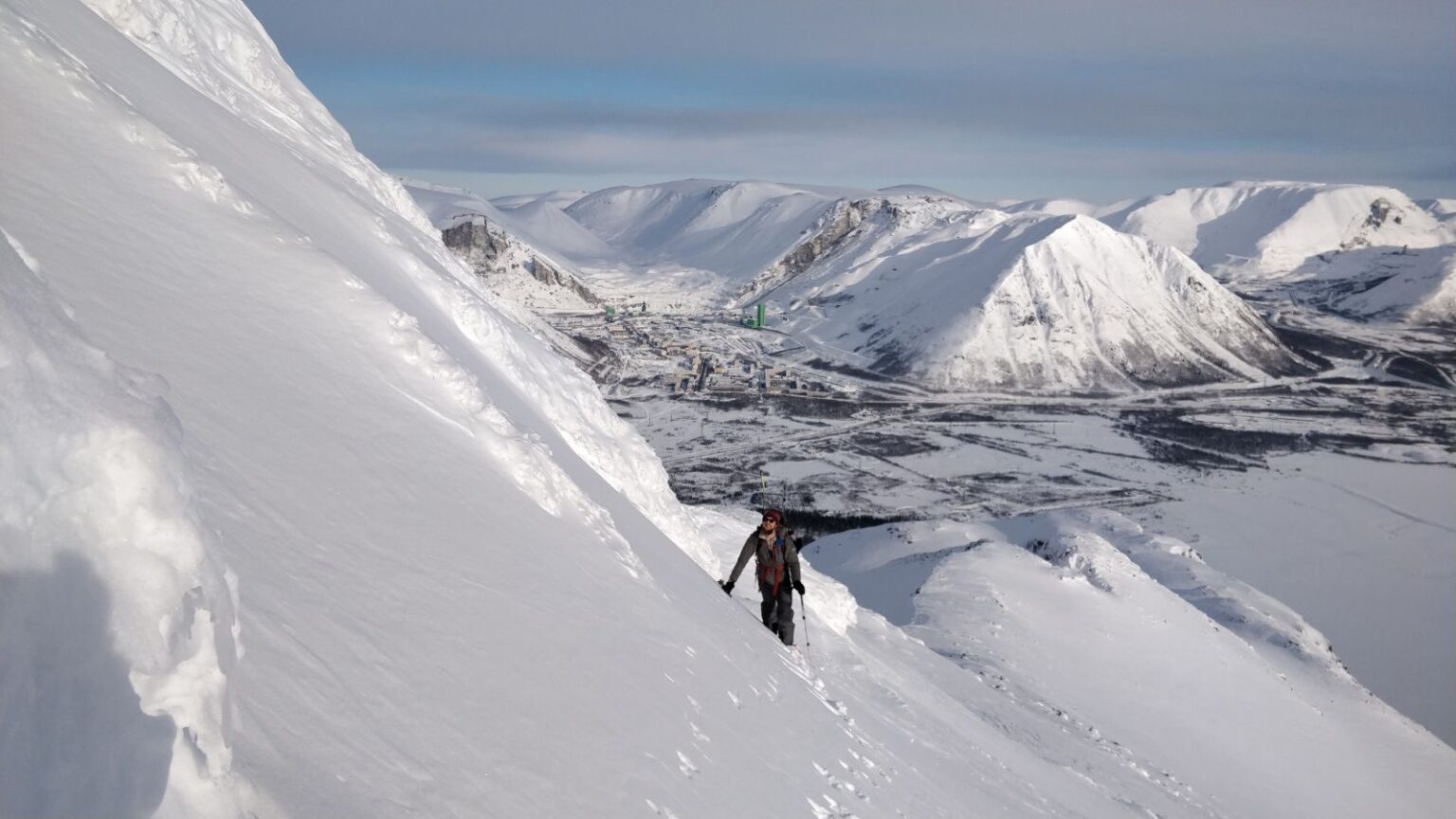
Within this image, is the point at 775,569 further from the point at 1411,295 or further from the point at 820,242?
the point at 1411,295

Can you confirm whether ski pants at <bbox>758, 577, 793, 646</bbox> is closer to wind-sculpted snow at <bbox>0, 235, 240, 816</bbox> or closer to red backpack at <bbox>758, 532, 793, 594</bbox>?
red backpack at <bbox>758, 532, 793, 594</bbox>

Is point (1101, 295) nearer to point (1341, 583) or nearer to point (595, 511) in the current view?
point (1341, 583)

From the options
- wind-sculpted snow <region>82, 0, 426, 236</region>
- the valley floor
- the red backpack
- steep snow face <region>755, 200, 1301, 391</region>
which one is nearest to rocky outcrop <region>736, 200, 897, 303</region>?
steep snow face <region>755, 200, 1301, 391</region>

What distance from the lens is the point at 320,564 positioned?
491 centimetres

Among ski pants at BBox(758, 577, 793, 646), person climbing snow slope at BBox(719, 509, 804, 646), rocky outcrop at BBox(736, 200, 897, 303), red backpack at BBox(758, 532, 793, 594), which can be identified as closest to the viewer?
person climbing snow slope at BBox(719, 509, 804, 646)

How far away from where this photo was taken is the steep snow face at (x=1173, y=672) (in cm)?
2061

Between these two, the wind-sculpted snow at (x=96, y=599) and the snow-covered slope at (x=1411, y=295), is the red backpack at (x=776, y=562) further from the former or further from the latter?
the snow-covered slope at (x=1411, y=295)

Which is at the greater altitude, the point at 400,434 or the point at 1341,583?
the point at 1341,583

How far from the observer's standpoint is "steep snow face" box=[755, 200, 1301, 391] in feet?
398

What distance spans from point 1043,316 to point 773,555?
126146 millimetres

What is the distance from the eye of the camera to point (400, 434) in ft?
24.7

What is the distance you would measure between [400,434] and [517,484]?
59.7 inches

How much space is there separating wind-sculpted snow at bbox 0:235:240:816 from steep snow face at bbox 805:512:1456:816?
61.3 ft

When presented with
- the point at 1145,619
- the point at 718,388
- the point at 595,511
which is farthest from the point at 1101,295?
the point at 595,511
